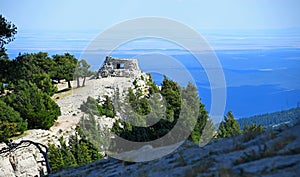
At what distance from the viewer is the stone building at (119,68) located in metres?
39.9

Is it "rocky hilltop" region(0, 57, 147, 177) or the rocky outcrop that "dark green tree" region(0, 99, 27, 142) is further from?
the rocky outcrop

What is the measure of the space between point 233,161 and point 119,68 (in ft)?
118

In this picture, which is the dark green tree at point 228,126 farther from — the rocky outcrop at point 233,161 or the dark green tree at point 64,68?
the dark green tree at point 64,68

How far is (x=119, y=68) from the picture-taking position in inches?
1636

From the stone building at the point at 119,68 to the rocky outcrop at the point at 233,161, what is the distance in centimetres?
3061

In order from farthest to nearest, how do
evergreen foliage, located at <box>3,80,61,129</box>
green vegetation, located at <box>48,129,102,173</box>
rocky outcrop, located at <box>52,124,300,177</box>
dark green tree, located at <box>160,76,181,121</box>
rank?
evergreen foliage, located at <box>3,80,61,129</box>
dark green tree, located at <box>160,76,181,121</box>
green vegetation, located at <box>48,129,102,173</box>
rocky outcrop, located at <box>52,124,300,177</box>

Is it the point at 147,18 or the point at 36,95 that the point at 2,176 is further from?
the point at 147,18

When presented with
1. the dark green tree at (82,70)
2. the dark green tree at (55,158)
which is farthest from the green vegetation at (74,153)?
the dark green tree at (82,70)

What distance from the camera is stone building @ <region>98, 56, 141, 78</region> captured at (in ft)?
131

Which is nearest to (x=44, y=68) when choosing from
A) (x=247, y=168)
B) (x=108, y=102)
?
(x=108, y=102)

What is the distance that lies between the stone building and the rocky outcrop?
3061 centimetres

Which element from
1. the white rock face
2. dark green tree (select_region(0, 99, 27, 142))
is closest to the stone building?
the white rock face

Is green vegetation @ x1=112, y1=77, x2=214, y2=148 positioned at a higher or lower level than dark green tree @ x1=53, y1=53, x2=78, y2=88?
lower

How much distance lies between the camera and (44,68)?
45.7 metres
